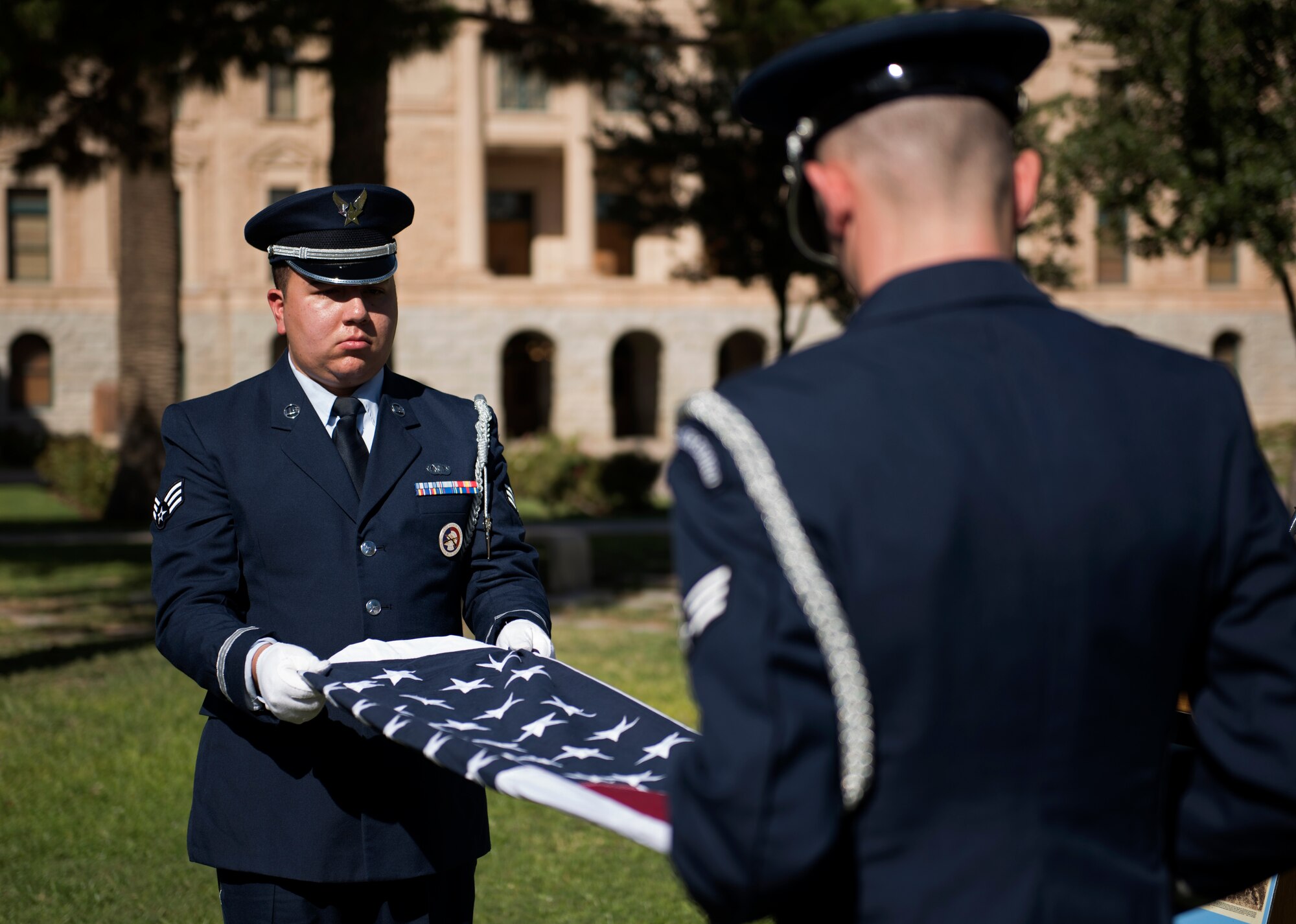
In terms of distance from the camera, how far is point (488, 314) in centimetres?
4034

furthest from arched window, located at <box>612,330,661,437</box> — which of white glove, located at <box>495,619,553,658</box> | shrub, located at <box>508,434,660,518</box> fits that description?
white glove, located at <box>495,619,553,658</box>

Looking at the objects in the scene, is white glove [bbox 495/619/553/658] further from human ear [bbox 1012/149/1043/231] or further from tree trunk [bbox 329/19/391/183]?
tree trunk [bbox 329/19/391/183]

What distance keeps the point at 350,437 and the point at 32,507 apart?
24.2 m

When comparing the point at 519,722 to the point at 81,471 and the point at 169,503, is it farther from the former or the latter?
the point at 81,471

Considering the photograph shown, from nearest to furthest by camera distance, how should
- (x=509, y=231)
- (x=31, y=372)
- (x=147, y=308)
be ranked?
(x=147, y=308) < (x=31, y=372) < (x=509, y=231)

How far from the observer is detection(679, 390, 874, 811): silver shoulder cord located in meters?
1.48

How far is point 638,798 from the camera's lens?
80.1 inches

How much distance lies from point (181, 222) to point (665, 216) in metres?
27.9

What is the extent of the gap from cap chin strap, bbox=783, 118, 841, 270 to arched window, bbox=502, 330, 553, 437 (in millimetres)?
42300

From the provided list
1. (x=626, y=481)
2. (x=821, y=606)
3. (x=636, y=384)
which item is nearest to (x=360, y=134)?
(x=821, y=606)

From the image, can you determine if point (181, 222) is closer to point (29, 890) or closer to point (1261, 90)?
point (1261, 90)

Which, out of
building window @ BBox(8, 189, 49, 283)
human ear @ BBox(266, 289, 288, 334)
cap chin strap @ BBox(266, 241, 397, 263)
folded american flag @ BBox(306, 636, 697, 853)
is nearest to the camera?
folded american flag @ BBox(306, 636, 697, 853)

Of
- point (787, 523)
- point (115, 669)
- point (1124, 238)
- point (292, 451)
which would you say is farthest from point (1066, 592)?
point (1124, 238)

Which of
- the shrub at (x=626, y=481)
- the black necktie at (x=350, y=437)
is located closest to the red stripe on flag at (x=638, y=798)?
the black necktie at (x=350, y=437)
